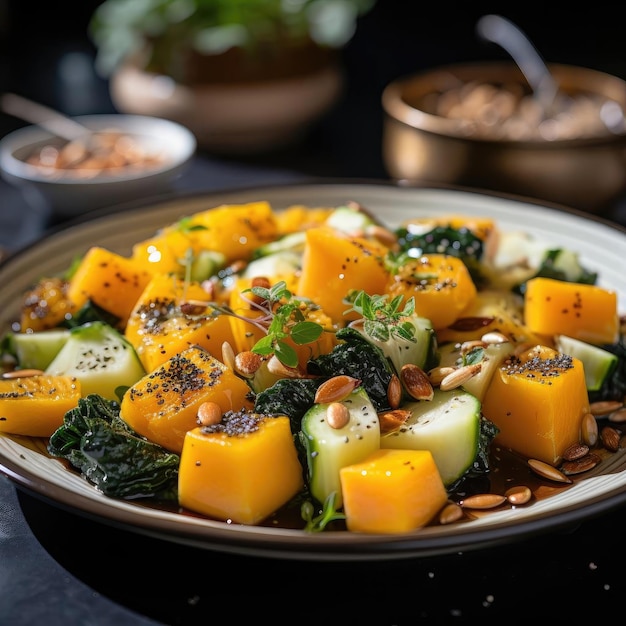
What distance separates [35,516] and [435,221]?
60.8 inches

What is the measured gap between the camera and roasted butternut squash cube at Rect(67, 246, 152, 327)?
2559 mm

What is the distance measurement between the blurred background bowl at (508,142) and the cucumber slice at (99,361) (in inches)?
60.2

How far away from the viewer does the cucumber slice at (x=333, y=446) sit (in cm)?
183

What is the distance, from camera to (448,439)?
75.6 inches

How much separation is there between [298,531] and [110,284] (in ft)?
3.63

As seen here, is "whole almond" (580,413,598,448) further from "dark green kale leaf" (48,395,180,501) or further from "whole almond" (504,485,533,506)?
"dark green kale leaf" (48,395,180,501)

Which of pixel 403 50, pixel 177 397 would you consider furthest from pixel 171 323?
pixel 403 50

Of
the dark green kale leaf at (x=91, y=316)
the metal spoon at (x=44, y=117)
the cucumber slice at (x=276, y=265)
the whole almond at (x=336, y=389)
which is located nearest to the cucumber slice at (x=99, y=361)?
the dark green kale leaf at (x=91, y=316)

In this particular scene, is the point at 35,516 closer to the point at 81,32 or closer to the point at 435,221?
the point at 435,221

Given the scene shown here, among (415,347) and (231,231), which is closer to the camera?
(415,347)

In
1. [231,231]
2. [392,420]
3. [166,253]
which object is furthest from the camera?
[231,231]

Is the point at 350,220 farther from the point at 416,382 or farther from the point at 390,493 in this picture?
the point at 390,493

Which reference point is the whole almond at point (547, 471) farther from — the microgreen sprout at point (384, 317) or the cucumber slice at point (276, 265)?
the cucumber slice at point (276, 265)

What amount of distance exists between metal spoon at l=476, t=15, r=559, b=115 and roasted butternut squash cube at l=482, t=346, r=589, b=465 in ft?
7.87
